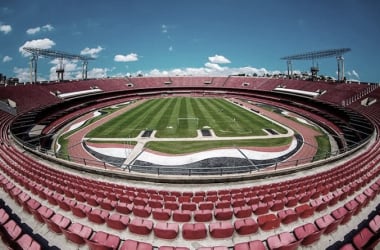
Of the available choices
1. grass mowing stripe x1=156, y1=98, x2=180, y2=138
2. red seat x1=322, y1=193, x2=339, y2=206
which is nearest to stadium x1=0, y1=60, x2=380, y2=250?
red seat x1=322, y1=193, x2=339, y2=206

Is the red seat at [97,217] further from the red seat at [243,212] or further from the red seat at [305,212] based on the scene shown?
the red seat at [305,212]

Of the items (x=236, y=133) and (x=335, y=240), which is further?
(x=236, y=133)

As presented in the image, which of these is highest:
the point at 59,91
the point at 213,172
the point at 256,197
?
the point at 59,91

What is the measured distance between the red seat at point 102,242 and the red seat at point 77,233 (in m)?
0.33

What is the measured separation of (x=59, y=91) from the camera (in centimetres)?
5691

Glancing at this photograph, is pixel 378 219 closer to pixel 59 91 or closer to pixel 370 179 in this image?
pixel 370 179

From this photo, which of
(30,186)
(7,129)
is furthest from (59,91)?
(30,186)

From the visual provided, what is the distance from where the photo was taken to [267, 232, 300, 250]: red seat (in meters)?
7.47

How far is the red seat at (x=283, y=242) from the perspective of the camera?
7467 mm

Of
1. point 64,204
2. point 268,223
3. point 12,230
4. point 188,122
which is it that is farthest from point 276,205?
point 188,122

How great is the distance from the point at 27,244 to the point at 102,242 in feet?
7.54

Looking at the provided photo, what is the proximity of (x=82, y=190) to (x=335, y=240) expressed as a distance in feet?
42.2

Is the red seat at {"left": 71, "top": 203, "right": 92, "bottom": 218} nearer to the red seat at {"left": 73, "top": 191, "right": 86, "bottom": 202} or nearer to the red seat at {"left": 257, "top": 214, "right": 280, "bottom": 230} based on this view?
the red seat at {"left": 73, "top": 191, "right": 86, "bottom": 202}

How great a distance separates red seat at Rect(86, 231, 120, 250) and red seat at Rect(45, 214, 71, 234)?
159 cm
